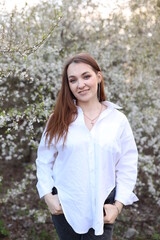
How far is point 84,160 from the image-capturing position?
6.59ft

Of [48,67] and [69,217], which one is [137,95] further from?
[69,217]

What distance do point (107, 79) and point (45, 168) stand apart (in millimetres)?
2908

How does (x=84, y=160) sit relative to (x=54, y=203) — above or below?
above

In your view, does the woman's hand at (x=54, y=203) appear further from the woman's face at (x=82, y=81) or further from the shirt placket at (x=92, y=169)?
the woman's face at (x=82, y=81)

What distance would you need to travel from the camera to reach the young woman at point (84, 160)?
2012 mm

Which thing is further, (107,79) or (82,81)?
(107,79)

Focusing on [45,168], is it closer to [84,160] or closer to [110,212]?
[84,160]

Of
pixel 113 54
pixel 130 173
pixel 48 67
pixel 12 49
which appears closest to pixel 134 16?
pixel 113 54

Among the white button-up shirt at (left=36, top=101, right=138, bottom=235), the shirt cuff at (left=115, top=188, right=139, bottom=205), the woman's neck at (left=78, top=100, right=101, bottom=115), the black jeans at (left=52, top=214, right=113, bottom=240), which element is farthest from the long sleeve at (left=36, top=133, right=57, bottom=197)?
the shirt cuff at (left=115, top=188, right=139, bottom=205)

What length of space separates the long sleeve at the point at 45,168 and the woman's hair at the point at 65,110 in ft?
0.28

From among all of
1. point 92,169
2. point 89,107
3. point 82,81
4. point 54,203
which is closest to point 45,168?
point 54,203

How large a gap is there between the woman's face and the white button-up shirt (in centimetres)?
11

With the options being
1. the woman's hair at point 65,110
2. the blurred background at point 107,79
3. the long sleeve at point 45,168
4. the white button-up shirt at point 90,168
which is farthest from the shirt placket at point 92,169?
the blurred background at point 107,79

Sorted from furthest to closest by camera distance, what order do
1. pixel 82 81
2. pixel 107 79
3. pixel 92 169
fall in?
pixel 107 79, pixel 82 81, pixel 92 169
